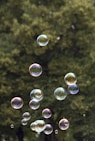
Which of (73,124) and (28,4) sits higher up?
(28,4)

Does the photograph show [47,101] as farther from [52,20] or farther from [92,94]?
[52,20]

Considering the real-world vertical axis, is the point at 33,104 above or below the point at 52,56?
above

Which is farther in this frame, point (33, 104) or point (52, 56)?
point (52, 56)

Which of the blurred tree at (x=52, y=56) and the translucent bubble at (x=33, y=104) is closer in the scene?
the translucent bubble at (x=33, y=104)

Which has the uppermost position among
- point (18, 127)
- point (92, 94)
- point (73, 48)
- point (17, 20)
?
point (17, 20)

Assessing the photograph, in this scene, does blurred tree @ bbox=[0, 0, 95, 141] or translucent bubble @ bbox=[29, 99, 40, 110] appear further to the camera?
blurred tree @ bbox=[0, 0, 95, 141]

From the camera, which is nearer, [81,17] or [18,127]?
[81,17]

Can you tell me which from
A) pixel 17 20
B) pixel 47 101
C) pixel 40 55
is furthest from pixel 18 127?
pixel 17 20
